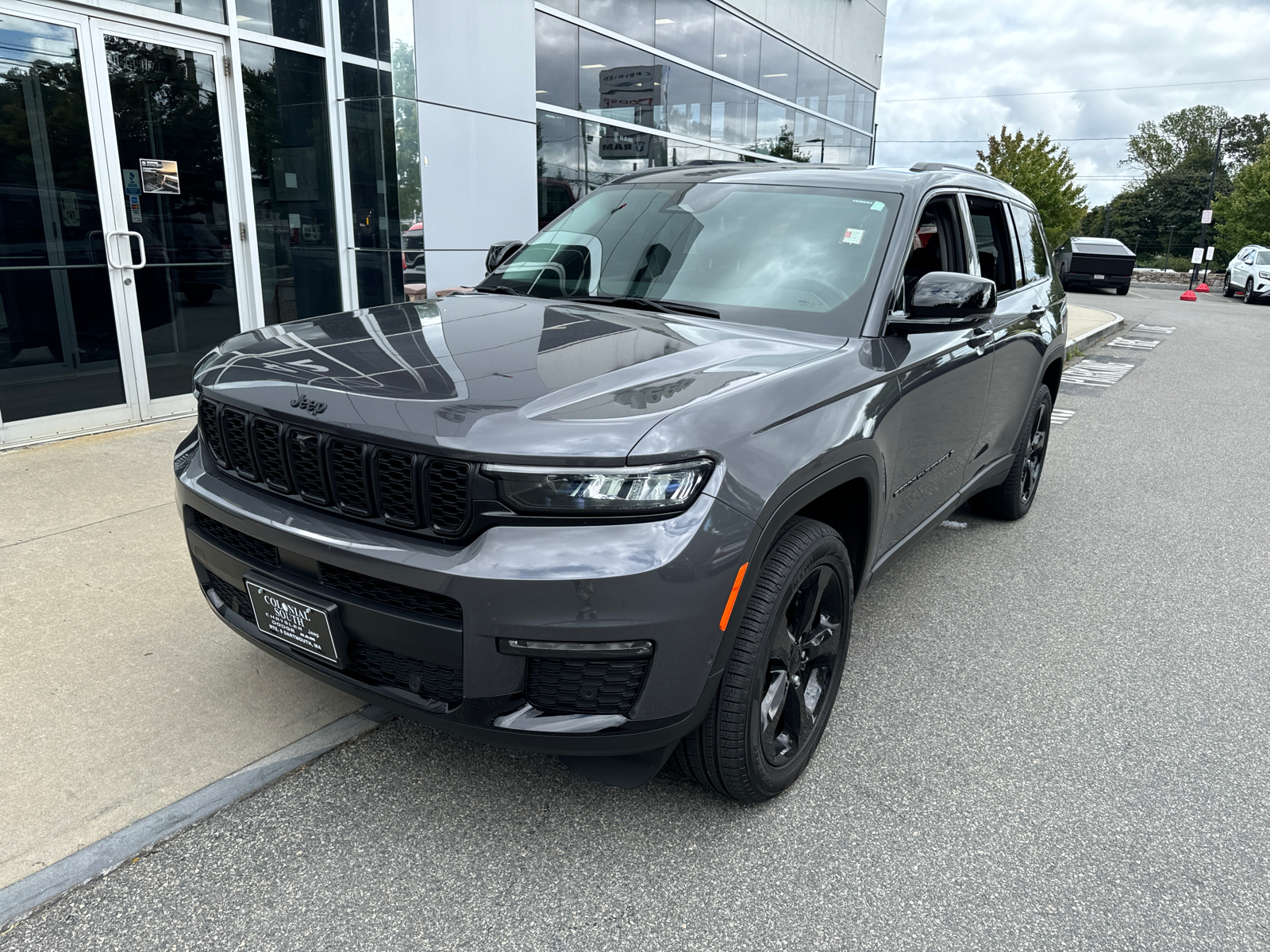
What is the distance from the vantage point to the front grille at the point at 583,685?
6.82 ft

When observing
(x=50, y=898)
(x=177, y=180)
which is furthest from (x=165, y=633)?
→ (x=177, y=180)

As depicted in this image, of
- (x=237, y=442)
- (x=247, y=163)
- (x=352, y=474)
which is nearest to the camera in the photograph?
(x=352, y=474)

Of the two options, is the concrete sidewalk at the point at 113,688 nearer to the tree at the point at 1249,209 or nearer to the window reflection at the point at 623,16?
the window reflection at the point at 623,16

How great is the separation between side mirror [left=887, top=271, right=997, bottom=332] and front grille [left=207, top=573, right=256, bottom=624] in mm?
2183

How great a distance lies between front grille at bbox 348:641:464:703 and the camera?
2.17 m

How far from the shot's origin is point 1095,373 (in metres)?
12.1

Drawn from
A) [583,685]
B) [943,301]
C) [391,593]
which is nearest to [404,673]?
[391,593]

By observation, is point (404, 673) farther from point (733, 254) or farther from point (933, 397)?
point (933, 397)

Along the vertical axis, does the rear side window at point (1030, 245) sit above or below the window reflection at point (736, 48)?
below

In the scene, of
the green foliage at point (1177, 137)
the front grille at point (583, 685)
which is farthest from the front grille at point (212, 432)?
the green foliage at point (1177, 137)

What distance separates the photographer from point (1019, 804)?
272cm

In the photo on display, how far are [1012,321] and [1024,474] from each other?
1.34m

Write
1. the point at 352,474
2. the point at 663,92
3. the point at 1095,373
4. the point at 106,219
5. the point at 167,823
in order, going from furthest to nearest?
the point at 663,92 → the point at 1095,373 → the point at 106,219 → the point at 167,823 → the point at 352,474

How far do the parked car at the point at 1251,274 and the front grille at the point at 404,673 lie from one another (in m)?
31.7
